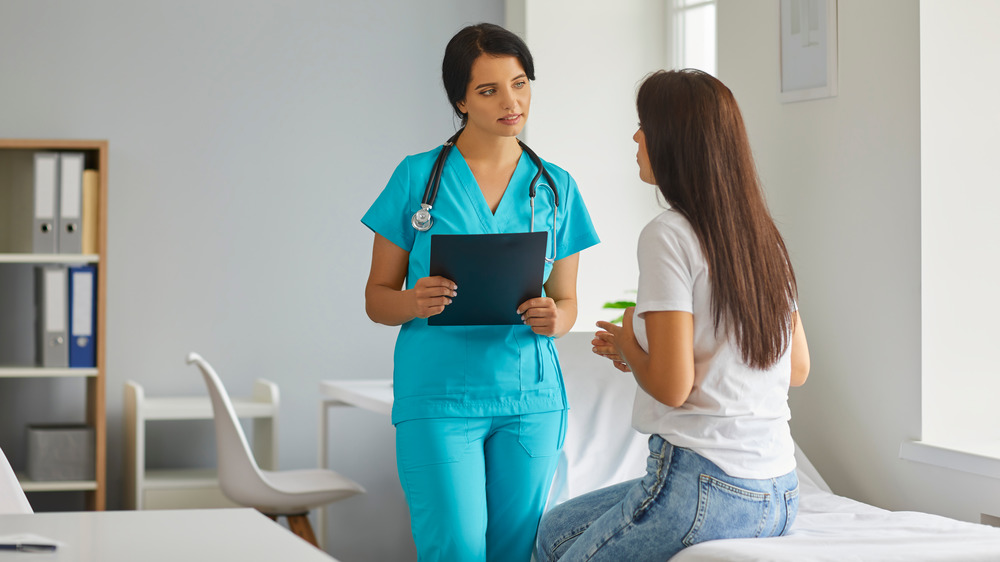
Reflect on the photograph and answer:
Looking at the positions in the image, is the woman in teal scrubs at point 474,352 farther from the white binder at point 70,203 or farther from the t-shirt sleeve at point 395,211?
the white binder at point 70,203

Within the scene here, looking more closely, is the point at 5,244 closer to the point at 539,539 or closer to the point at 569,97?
the point at 569,97

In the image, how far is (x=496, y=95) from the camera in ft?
5.57

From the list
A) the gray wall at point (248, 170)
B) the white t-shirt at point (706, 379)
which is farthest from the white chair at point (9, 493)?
the gray wall at point (248, 170)

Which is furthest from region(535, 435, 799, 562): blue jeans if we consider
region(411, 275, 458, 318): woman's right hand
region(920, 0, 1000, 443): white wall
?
region(920, 0, 1000, 443): white wall

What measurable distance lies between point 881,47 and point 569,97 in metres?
1.38

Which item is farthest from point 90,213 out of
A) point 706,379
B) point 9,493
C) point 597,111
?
point 706,379

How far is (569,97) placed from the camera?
3559 mm

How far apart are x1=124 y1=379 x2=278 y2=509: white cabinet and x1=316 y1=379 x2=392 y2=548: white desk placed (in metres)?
0.17

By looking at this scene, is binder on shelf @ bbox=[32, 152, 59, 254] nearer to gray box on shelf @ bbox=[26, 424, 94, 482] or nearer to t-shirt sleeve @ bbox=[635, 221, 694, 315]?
gray box on shelf @ bbox=[26, 424, 94, 482]

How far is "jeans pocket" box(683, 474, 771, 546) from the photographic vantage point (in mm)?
1420

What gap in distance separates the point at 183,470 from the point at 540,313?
2.28 metres

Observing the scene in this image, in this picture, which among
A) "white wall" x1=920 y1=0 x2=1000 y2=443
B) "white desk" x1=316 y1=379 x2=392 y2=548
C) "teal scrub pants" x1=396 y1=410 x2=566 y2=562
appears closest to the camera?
"teal scrub pants" x1=396 y1=410 x2=566 y2=562

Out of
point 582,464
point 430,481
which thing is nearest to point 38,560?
point 430,481

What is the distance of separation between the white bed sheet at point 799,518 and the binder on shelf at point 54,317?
1.74 meters
